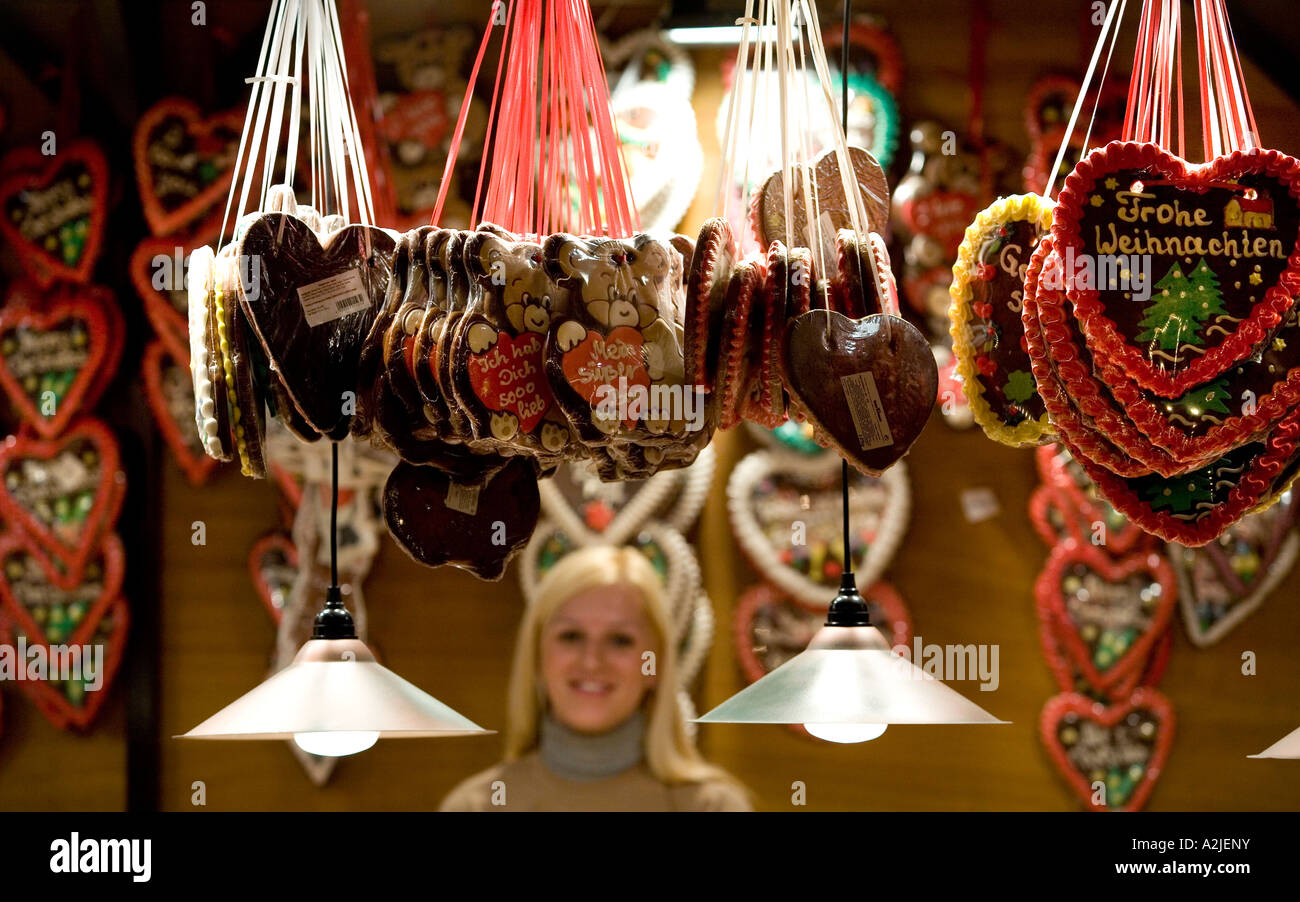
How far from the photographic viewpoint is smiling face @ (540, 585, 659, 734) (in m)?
3.07

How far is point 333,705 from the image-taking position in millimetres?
1612

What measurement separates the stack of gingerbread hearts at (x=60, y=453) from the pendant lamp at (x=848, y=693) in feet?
6.49

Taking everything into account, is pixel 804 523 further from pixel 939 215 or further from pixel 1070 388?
pixel 1070 388

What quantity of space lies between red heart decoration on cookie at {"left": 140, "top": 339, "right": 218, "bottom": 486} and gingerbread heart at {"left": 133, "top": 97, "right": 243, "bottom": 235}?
281 millimetres

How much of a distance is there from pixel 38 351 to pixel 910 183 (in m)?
1.98

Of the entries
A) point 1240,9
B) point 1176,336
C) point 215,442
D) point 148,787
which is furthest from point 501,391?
point 1240,9

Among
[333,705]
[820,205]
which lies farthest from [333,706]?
[820,205]

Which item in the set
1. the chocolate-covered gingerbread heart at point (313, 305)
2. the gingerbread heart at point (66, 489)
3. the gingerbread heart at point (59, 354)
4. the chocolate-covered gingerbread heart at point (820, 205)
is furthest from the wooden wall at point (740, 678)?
the chocolate-covered gingerbread heart at point (313, 305)

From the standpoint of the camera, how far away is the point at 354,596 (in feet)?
10.3

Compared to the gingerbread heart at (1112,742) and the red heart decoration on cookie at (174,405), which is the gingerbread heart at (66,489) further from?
the gingerbread heart at (1112,742)

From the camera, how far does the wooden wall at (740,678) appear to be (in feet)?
10.2

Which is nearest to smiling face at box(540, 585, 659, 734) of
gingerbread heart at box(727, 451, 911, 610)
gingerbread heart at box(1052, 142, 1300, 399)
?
gingerbread heart at box(727, 451, 911, 610)

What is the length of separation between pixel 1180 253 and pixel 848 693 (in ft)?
1.96
